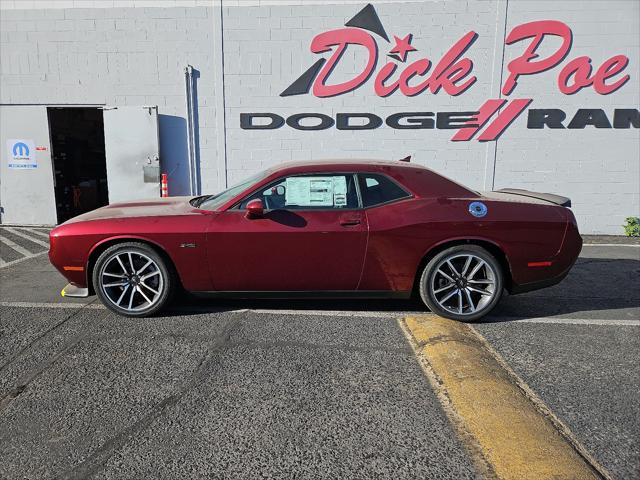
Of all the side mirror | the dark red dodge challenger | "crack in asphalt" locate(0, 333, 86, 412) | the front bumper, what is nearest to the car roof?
the dark red dodge challenger

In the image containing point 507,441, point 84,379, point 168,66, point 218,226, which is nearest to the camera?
point 507,441

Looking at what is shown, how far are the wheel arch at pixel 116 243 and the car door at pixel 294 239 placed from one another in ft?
1.28

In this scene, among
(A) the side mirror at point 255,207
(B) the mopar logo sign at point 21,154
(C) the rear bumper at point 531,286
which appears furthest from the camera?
(B) the mopar logo sign at point 21,154

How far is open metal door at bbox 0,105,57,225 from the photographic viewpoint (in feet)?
29.2

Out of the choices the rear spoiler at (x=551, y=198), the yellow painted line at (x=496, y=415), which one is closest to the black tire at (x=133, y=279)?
the yellow painted line at (x=496, y=415)

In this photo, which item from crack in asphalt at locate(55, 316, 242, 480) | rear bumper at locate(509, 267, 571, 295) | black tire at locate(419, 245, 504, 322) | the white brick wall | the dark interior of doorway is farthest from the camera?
the dark interior of doorway

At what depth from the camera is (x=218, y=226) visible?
3928mm

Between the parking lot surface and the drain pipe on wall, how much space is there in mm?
4525

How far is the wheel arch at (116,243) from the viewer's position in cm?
398

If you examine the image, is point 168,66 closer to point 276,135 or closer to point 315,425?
point 276,135

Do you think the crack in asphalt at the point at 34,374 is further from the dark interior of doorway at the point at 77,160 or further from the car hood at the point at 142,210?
the dark interior of doorway at the point at 77,160

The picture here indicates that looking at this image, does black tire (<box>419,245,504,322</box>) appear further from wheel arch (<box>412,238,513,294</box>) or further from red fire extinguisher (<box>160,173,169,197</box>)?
red fire extinguisher (<box>160,173,169,197</box>)

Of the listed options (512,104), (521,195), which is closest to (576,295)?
(521,195)

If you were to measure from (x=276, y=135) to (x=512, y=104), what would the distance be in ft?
14.6
